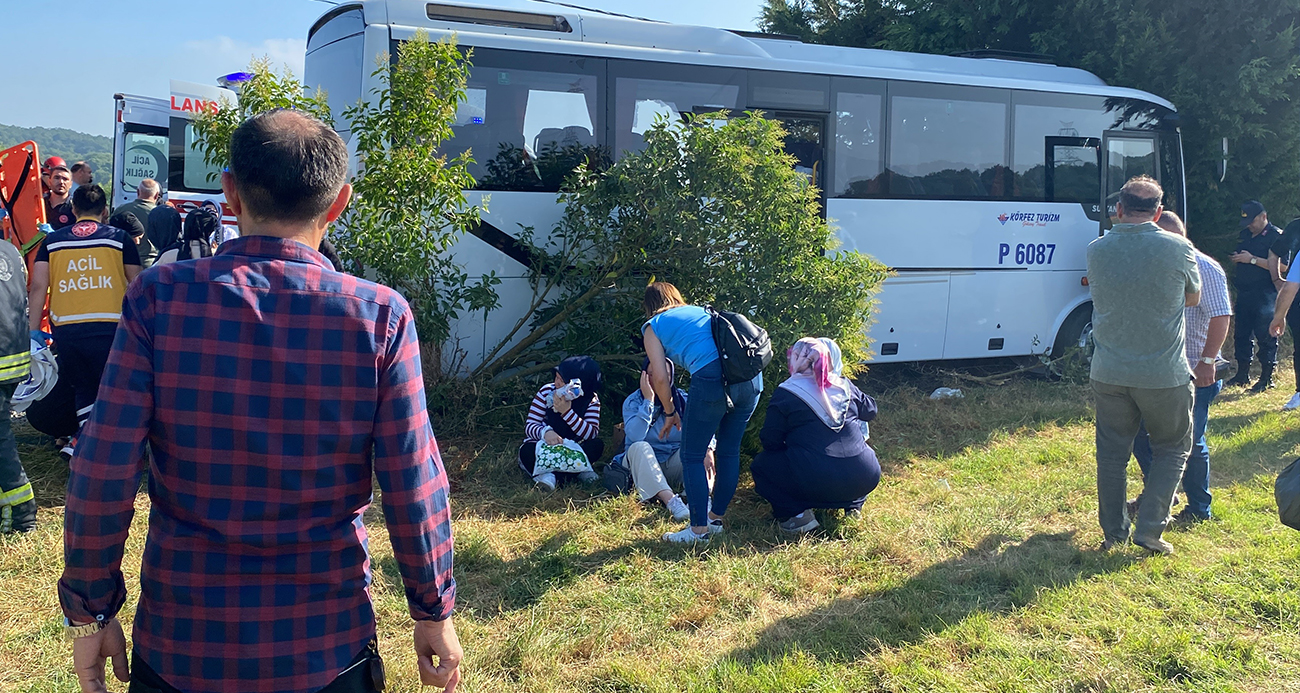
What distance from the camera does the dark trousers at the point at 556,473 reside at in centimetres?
627

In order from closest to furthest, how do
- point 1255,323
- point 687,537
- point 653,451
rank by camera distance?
point 687,537 → point 653,451 → point 1255,323

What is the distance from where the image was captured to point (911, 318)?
943 cm

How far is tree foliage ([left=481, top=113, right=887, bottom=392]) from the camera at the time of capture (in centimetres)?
673

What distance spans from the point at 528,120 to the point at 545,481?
3.21m

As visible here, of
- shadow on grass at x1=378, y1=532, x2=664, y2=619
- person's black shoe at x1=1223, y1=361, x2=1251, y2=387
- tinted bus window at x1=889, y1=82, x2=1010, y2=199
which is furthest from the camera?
person's black shoe at x1=1223, y1=361, x2=1251, y2=387

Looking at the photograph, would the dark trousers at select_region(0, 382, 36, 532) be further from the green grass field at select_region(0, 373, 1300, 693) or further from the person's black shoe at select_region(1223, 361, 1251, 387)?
the person's black shoe at select_region(1223, 361, 1251, 387)

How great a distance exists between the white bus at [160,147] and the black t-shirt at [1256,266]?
12.2 metres

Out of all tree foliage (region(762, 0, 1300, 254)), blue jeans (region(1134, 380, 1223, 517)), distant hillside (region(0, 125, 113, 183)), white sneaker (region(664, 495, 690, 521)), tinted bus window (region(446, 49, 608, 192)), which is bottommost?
white sneaker (region(664, 495, 690, 521))

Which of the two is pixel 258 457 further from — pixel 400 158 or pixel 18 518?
pixel 400 158

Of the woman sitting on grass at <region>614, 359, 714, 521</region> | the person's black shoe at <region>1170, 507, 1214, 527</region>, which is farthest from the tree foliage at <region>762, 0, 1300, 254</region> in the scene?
the woman sitting on grass at <region>614, 359, 714, 521</region>

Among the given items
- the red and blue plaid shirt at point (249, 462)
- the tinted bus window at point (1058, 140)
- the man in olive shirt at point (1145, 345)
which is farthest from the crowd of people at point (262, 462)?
the tinted bus window at point (1058, 140)

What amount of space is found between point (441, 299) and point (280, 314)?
5.42 metres

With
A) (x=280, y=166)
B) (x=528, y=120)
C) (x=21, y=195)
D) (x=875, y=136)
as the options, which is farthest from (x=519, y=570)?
(x=21, y=195)

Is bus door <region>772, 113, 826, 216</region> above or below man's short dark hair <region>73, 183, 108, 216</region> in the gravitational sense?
above
